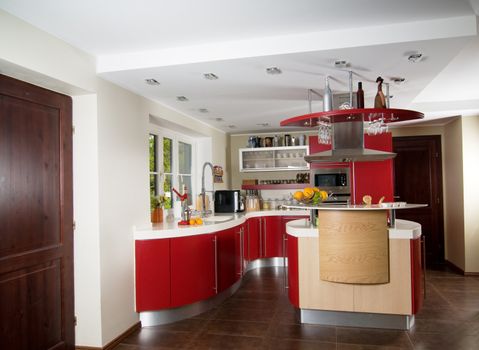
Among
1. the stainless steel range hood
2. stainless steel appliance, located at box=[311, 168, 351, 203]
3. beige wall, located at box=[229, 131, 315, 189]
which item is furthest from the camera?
beige wall, located at box=[229, 131, 315, 189]

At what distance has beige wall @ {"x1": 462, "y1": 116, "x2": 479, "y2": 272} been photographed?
17.0 ft

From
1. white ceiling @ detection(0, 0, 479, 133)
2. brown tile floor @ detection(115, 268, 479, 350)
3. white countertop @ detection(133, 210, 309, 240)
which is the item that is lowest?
brown tile floor @ detection(115, 268, 479, 350)

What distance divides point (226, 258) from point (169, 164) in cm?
158

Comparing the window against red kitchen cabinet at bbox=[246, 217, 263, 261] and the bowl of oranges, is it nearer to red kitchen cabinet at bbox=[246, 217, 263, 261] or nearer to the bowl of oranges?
red kitchen cabinet at bbox=[246, 217, 263, 261]

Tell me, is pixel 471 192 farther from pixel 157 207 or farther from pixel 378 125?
pixel 157 207

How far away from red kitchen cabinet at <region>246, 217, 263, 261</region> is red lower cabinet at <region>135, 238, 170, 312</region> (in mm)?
2192

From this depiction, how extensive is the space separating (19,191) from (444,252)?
6044mm

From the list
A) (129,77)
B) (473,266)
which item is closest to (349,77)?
(129,77)

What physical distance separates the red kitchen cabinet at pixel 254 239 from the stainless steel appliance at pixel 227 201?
1.06ft

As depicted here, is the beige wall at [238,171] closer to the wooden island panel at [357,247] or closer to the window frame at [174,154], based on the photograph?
the window frame at [174,154]

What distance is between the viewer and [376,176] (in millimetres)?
5254

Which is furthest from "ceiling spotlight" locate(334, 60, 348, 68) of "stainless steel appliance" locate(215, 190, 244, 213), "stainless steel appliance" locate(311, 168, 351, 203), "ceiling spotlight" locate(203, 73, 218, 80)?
"stainless steel appliance" locate(215, 190, 244, 213)

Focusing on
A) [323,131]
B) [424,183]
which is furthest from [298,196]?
[424,183]

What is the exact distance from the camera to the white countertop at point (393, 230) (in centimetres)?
328
